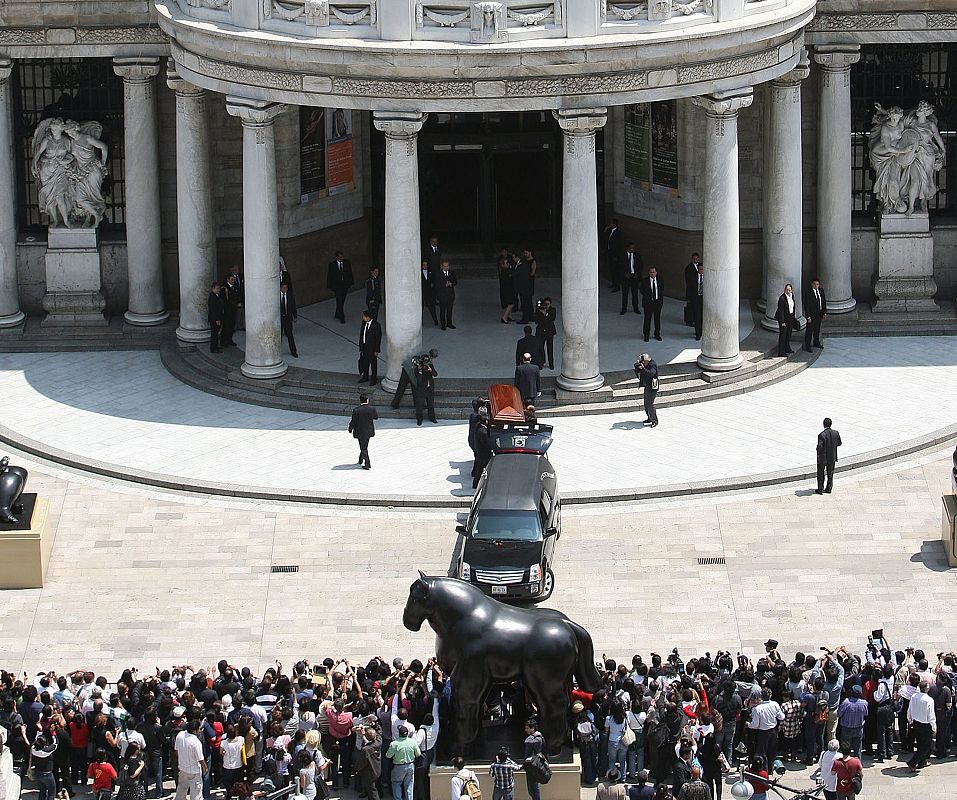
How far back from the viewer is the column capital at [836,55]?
63.9 metres

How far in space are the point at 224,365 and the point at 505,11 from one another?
12.3 meters

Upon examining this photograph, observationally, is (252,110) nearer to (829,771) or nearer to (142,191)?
(142,191)

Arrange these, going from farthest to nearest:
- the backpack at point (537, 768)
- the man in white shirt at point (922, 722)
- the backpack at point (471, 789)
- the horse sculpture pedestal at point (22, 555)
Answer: the horse sculpture pedestal at point (22, 555), the man in white shirt at point (922, 722), the backpack at point (537, 768), the backpack at point (471, 789)

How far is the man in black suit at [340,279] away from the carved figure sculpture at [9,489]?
1554cm

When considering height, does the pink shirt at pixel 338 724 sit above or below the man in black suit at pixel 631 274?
below

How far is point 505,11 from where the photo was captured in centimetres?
5641

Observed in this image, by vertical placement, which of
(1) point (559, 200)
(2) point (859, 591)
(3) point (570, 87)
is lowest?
(2) point (859, 591)

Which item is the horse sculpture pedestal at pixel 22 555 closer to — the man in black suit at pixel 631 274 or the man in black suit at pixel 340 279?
the man in black suit at pixel 340 279

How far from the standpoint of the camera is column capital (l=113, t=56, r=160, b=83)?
210 feet

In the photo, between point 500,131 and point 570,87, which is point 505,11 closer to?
point 570,87

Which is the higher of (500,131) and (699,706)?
(500,131)

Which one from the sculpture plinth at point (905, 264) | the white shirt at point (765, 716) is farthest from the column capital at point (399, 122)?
the white shirt at point (765, 716)

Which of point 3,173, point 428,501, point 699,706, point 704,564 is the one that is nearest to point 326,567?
point 428,501

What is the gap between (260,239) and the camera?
60281 millimetres
